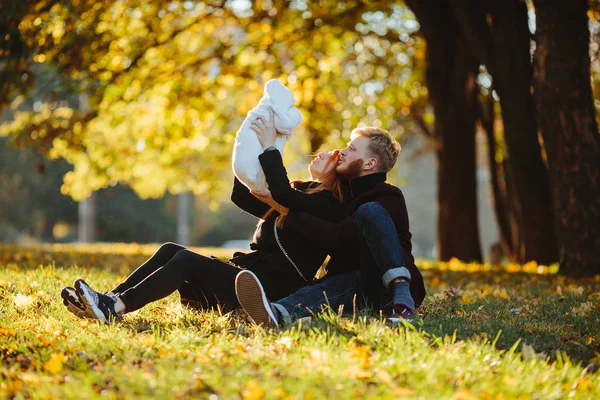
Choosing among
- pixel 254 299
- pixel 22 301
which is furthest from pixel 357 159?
pixel 22 301

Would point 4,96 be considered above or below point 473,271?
above

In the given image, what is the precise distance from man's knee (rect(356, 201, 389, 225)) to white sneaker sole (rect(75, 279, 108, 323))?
165 cm

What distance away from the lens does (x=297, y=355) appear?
3.88 m

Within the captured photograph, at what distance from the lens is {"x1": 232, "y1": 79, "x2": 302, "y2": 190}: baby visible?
4.94m

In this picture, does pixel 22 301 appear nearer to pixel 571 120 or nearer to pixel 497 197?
pixel 571 120

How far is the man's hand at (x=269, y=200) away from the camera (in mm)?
4898

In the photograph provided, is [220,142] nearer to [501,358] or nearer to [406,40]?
[406,40]

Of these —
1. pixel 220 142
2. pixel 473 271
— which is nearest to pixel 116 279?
pixel 473 271

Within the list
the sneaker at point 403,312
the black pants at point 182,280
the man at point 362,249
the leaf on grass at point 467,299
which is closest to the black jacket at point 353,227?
the man at point 362,249

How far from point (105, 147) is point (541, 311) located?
12949 millimetres

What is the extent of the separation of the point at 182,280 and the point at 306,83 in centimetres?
1126

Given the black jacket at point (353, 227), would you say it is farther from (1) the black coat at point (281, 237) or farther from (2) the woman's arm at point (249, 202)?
(2) the woman's arm at point (249, 202)

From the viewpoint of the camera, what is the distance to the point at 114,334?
14.3 ft

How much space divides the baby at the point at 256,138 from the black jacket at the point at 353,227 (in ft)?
1.16
